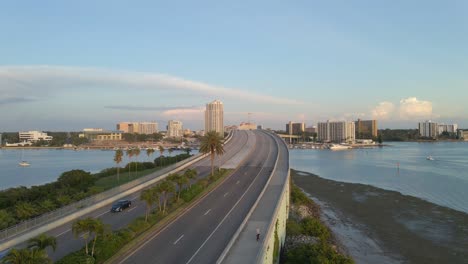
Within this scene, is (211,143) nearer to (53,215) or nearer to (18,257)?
(53,215)

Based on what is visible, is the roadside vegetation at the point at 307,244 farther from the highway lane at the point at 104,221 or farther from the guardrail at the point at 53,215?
the guardrail at the point at 53,215

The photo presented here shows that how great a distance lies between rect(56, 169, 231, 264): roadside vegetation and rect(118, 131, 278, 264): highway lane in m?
0.82

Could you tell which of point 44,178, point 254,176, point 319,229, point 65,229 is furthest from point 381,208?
point 44,178

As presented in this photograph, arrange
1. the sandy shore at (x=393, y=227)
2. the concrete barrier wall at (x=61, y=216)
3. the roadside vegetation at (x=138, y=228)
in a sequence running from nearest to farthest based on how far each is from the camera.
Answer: the roadside vegetation at (x=138, y=228)
the concrete barrier wall at (x=61, y=216)
the sandy shore at (x=393, y=227)

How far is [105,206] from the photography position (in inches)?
1374

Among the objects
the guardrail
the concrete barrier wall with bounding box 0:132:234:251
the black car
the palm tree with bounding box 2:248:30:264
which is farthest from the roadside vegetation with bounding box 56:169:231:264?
the palm tree with bounding box 2:248:30:264

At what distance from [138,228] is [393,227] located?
Answer: 30.7m

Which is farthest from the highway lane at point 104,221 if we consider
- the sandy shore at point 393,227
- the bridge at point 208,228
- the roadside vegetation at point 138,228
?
the sandy shore at point 393,227

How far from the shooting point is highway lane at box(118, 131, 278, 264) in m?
21.5

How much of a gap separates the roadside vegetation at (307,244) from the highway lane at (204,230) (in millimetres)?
4224

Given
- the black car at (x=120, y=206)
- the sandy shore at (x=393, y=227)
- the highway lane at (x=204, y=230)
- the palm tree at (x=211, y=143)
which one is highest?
the palm tree at (x=211, y=143)

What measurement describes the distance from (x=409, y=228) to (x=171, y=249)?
3124 centimetres

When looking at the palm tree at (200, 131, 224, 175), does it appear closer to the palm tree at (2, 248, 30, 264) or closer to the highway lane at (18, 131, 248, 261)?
the highway lane at (18, 131, 248, 261)

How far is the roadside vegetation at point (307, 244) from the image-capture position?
24.7 metres
